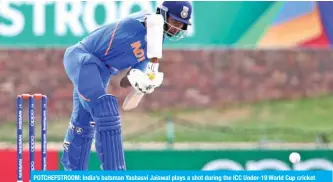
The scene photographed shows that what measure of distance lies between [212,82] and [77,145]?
9407 millimetres

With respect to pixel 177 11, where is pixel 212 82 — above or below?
above

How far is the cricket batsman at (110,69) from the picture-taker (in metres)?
6.41

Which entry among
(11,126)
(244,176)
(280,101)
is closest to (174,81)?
(280,101)

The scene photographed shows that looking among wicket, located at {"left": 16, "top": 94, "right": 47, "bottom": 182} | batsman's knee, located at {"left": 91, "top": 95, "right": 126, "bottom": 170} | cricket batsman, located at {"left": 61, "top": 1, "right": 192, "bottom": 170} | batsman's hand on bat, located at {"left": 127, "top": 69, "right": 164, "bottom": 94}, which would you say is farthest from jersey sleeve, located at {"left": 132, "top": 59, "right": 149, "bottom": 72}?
wicket, located at {"left": 16, "top": 94, "right": 47, "bottom": 182}

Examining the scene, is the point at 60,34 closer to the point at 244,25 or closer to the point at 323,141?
the point at 244,25

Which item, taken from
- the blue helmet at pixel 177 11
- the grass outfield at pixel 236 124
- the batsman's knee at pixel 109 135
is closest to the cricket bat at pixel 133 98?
the batsman's knee at pixel 109 135

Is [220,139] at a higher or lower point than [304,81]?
lower

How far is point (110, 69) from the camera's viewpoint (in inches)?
271

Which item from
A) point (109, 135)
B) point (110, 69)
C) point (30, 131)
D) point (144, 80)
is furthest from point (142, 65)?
point (30, 131)

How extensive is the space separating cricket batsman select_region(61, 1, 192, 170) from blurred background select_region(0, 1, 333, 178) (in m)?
3.00

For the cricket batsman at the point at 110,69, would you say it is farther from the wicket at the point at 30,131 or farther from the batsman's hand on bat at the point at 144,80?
the wicket at the point at 30,131

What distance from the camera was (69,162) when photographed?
23.2ft

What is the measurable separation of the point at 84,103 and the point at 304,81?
402 inches

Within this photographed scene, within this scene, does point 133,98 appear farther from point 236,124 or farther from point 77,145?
point 236,124
